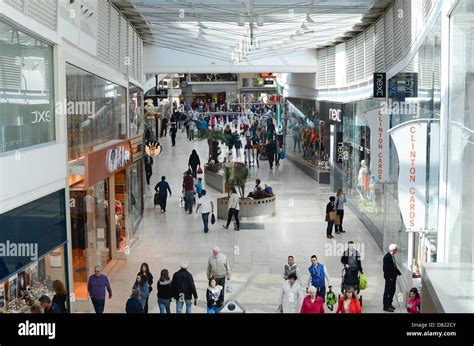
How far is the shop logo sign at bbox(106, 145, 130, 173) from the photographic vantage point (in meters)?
15.5

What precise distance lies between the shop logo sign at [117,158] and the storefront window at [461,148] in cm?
801

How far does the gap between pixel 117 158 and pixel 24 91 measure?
665 cm

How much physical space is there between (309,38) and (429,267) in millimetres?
20289

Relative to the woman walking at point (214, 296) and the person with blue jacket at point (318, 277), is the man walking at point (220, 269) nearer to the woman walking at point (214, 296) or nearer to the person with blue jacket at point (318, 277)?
the woman walking at point (214, 296)

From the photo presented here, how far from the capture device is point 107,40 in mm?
17891

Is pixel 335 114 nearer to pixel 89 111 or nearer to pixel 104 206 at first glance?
pixel 104 206

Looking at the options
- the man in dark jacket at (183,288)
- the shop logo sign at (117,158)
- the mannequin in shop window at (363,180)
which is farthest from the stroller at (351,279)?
the mannequin in shop window at (363,180)

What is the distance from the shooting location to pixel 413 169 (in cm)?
1155

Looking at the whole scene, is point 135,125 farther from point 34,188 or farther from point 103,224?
point 34,188

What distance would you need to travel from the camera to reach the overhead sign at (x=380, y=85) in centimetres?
1920

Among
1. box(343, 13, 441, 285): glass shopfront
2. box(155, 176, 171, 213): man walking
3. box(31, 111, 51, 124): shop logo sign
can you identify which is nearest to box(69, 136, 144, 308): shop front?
box(155, 176, 171, 213): man walking
